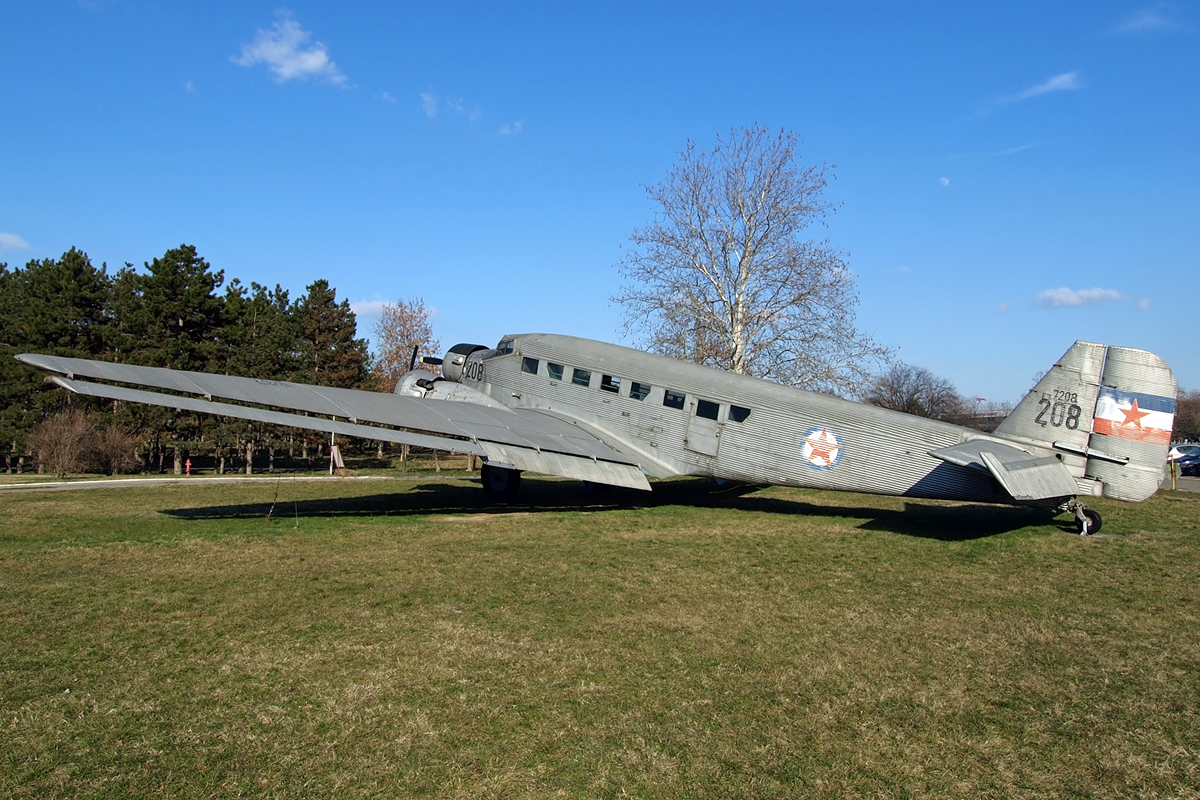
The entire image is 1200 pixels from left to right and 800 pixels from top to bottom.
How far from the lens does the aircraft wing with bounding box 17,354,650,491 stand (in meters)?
11.5

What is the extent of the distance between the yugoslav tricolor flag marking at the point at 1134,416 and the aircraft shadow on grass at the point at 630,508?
210 centimetres

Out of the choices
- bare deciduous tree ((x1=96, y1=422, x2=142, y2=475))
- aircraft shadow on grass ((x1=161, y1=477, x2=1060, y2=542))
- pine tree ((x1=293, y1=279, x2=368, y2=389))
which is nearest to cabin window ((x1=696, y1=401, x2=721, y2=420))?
aircraft shadow on grass ((x1=161, y1=477, x2=1060, y2=542))

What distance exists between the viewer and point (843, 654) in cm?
693

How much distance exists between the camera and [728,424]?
1594cm

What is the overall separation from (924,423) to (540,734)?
11.5 meters

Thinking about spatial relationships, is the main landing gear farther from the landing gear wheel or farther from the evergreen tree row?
the evergreen tree row

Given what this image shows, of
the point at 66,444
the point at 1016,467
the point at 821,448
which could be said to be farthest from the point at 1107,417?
the point at 66,444

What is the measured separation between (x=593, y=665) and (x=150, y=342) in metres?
41.6

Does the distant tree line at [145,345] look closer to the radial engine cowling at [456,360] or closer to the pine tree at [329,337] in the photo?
the pine tree at [329,337]

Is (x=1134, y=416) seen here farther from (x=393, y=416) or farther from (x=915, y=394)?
(x=915, y=394)

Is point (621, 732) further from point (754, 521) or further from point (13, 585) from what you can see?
point (754, 521)

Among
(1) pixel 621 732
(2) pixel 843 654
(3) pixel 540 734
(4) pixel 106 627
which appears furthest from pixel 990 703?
(4) pixel 106 627

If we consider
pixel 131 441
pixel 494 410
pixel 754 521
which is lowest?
pixel 131 441

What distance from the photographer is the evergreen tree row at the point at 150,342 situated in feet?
130
